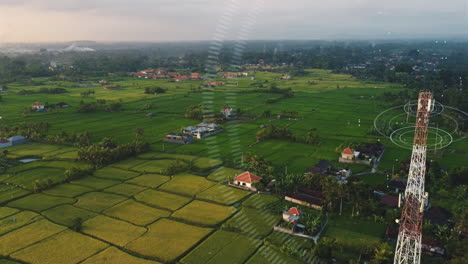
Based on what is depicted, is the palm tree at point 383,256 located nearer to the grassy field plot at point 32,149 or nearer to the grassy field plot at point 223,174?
the grassy field plot at point 223,174

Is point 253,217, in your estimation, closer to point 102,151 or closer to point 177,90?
point 102,151

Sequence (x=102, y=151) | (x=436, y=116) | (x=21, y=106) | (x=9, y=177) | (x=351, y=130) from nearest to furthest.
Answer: (x=9, y=177) → (x=102, y=151) → (x=351, y=130) → (x=436, y=116) → (x=21, y=106)

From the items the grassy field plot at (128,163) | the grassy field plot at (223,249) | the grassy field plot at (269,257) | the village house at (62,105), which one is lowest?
the grassy field plot at (269,257)

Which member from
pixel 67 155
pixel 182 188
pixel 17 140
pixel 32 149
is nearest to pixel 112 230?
pixel 182 188

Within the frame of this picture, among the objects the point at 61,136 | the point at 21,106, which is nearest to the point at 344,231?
the point at 61,136

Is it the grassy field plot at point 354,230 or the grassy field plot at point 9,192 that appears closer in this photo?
the grassy field plot at point 354,230

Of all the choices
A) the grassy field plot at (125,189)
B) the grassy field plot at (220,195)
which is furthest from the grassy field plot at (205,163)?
the grassy field plot at (125,189)
